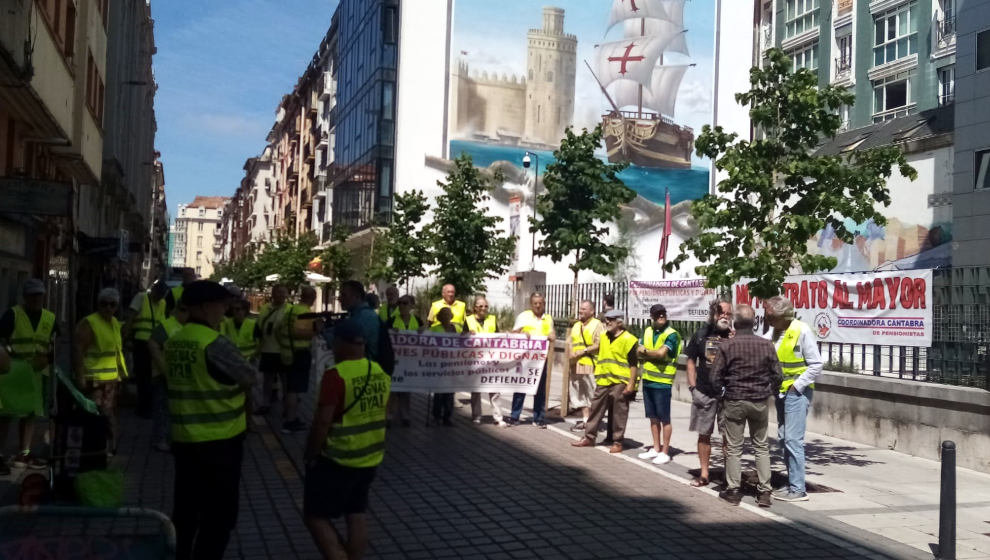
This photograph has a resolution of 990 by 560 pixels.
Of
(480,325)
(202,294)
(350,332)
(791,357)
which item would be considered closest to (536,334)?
(480,325)

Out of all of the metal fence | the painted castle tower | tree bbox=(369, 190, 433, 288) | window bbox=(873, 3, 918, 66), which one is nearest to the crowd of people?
the metal fence

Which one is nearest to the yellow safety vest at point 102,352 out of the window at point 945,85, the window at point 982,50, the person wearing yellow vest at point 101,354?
the person wearing yellow vest at point 101,354

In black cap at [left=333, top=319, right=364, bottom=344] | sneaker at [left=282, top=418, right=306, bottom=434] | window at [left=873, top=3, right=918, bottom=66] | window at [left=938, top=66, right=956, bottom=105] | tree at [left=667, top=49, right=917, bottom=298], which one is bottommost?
sneaker at [left=282, top=418, right=306, bottom=434]

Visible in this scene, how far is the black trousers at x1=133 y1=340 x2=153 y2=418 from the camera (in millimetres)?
11469

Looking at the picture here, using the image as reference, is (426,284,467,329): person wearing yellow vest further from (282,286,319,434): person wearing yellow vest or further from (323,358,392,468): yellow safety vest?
(323,358,392,468): yellow safety vest

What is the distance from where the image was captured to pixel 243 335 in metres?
12.4

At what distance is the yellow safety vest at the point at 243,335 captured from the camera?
12266 millimetres

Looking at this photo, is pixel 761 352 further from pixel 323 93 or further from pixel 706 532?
pixel 323 93

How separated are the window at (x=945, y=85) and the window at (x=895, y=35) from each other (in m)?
2.37

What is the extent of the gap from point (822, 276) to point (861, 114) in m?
38.2

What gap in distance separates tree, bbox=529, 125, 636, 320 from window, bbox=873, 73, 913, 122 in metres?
27.2

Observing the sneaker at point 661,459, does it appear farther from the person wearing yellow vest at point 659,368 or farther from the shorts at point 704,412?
the shorts at point 704,412

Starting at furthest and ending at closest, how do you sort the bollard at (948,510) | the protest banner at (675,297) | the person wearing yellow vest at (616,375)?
the protest banner at (675,297), the person wearing yellow vest at (616,375), the bollard at (948,510)

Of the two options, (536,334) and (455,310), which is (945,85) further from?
(455,310)
